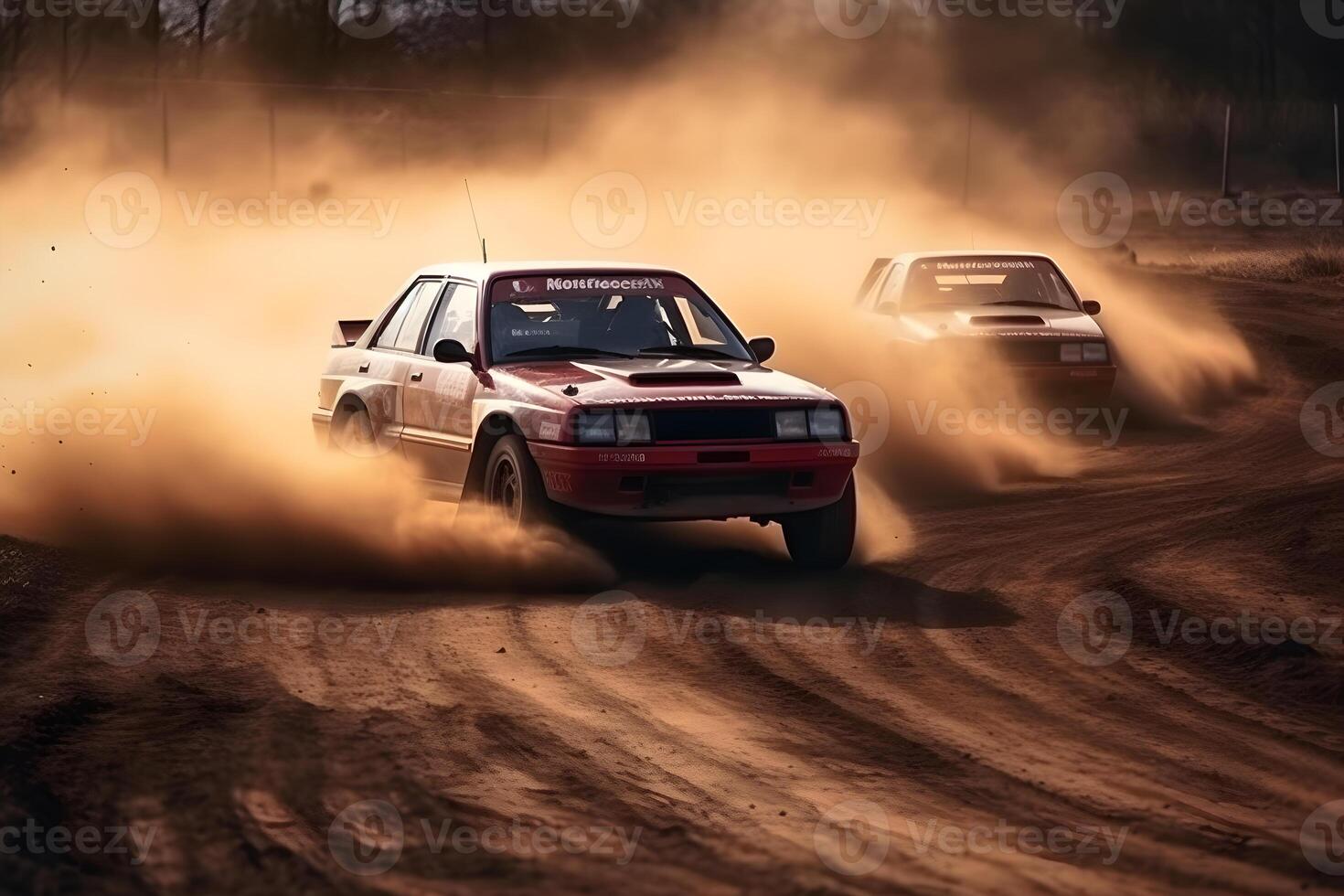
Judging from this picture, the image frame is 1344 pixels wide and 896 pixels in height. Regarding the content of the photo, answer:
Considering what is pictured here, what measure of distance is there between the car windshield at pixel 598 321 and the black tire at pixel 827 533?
105 cm

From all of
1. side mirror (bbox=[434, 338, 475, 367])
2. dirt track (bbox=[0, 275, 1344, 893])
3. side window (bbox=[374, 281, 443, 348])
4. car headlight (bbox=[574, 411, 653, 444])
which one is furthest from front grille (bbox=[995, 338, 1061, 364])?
car headlight (bbox=[574, 411, 653, 444])

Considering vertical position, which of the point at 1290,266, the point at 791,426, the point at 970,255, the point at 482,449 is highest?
the point at 970,255

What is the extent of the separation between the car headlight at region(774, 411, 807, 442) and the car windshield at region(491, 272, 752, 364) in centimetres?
92

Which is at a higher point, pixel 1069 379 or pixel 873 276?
pixel 873 276

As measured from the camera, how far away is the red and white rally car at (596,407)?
29.6ft

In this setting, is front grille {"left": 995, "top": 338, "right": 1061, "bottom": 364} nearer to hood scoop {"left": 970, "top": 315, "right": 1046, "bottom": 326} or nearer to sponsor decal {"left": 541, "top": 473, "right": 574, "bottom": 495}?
hood scoop {"left": 970, "top": 315, "right": 1046, "bottom": 326}

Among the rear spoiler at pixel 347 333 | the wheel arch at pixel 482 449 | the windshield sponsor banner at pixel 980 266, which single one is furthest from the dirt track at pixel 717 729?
the windshield sponsor banner at pixel 980 266

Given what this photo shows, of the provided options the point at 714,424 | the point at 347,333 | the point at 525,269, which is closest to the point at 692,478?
the point at 714,424

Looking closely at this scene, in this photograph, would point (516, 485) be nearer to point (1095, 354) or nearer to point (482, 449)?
point (482, 449)

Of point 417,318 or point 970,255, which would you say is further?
point 970,255

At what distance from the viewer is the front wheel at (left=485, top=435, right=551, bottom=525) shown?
916 cm

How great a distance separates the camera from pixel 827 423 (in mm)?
9352

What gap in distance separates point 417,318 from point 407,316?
183 mm

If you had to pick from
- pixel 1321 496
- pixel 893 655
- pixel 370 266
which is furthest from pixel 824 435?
pixel 370 266
